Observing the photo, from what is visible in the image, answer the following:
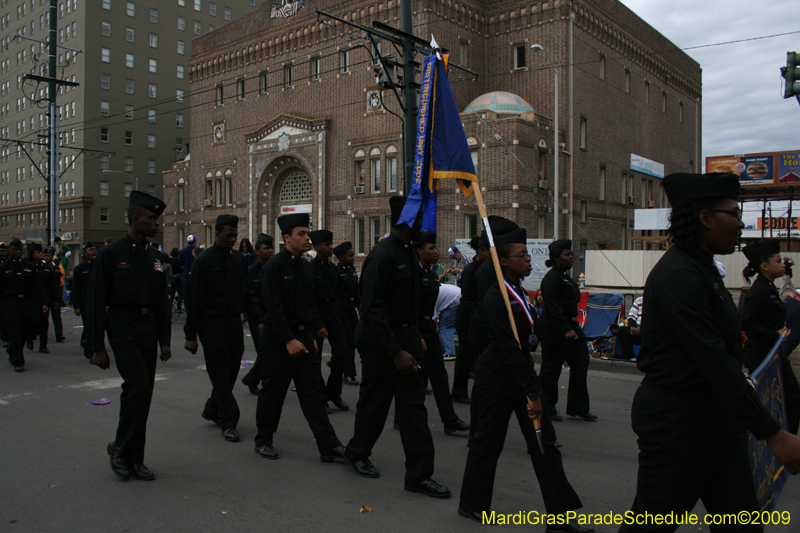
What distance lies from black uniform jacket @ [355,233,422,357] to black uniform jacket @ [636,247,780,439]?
221 cm

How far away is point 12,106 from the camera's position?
70375mm

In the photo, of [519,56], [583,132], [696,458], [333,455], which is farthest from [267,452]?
[519,56]

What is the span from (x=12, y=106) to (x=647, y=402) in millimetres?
83727

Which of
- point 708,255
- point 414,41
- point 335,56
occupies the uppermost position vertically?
point 335,56

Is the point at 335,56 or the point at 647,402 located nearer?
the point at 647,402

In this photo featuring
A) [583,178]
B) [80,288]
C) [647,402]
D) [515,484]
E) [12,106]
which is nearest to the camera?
[647,402]

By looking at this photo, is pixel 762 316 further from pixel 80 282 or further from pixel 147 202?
pixel 80 282

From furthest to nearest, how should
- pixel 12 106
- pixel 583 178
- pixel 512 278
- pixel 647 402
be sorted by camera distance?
pixel 12 106, pixel 583 178, pixel 512 278, pixel 647 402

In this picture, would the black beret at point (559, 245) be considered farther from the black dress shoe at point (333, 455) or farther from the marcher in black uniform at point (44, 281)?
the marcher in black uniform at point (44, 281)

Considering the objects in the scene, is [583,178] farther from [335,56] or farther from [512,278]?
[512,278]

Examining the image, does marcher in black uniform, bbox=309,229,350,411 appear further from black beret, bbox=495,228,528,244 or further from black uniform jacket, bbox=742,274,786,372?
black uniform jacket, bbox=742,274,786,372

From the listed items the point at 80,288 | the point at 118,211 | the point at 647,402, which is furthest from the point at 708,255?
the point at 118,211

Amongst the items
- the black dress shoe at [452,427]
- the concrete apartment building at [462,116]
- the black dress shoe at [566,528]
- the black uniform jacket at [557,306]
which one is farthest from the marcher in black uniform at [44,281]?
the concrete apartment building at [462,116]

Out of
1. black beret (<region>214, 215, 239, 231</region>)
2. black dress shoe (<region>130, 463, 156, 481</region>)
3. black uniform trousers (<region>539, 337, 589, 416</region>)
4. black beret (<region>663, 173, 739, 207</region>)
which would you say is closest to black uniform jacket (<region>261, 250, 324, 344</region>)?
black beret (<region>214, 215, 239, 231</region>)
